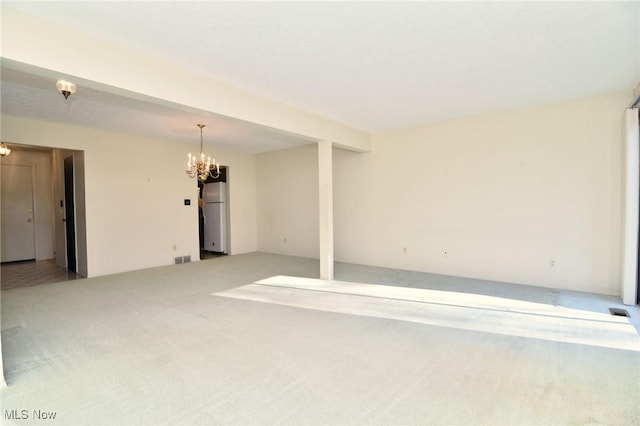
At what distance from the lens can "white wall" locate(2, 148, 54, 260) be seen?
7.50 m

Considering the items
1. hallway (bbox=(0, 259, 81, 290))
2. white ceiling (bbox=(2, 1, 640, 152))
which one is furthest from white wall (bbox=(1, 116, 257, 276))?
white ceiling (bbox=(2, 1, 640, 152))

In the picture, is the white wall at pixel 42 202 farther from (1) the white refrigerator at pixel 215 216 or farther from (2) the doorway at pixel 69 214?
(1) the white refrigerator at pixel 215 216

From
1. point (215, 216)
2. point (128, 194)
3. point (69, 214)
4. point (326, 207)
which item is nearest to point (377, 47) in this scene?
point (326, 207)

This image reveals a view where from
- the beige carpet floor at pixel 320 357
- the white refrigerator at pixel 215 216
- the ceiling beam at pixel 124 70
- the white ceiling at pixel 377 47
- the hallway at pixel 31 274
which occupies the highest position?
the white ceiling at pixel 377 47

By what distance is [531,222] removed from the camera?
4.57m

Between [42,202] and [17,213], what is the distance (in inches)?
20.0

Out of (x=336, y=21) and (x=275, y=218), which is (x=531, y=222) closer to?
(x=336, y=21)

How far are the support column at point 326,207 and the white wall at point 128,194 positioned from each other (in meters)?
3.32

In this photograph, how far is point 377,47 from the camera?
109 inches

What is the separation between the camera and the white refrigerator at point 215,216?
7.88m

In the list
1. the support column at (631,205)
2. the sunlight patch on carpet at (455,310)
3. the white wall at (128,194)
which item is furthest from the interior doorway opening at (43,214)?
the support column at (631,205)

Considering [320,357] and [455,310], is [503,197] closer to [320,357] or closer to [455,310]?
[455,310]

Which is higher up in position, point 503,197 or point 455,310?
point 503,197

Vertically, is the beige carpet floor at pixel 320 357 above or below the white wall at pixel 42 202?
below
